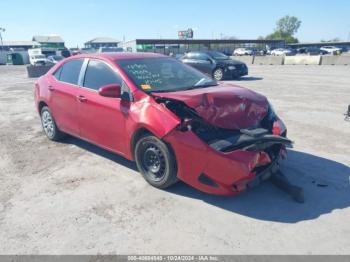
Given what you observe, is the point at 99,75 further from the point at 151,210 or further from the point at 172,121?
the point at 151,210

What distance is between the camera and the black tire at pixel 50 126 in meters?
5.85

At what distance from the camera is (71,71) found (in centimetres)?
528

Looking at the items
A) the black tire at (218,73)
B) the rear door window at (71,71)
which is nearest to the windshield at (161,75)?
the rear door window at (71,71)

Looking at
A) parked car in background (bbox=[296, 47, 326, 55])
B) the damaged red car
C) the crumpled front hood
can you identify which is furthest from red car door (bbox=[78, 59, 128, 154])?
parked car in background (bbox=[296, 47, 326, 55])

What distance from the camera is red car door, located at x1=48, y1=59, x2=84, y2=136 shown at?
5.03 meters

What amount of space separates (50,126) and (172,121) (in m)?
3.47

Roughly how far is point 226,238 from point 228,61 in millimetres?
13885

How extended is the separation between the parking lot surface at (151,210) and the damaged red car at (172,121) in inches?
12.5

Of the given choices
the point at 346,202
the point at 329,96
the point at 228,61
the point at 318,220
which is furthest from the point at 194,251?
the point at 228,61

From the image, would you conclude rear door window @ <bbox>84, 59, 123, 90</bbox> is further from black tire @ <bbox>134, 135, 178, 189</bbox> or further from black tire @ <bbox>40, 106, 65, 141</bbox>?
black tire @ <bbox>40, 106, 65, 141</bbox>

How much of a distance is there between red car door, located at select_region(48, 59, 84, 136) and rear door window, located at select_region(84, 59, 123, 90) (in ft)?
0.91

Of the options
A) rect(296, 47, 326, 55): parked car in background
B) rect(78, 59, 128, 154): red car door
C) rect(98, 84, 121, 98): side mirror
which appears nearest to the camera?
rect(98, 84, 121, 98): side mirror

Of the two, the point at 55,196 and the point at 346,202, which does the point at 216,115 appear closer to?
the point at 346,202

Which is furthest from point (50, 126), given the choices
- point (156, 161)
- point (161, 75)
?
point (156, 161)
